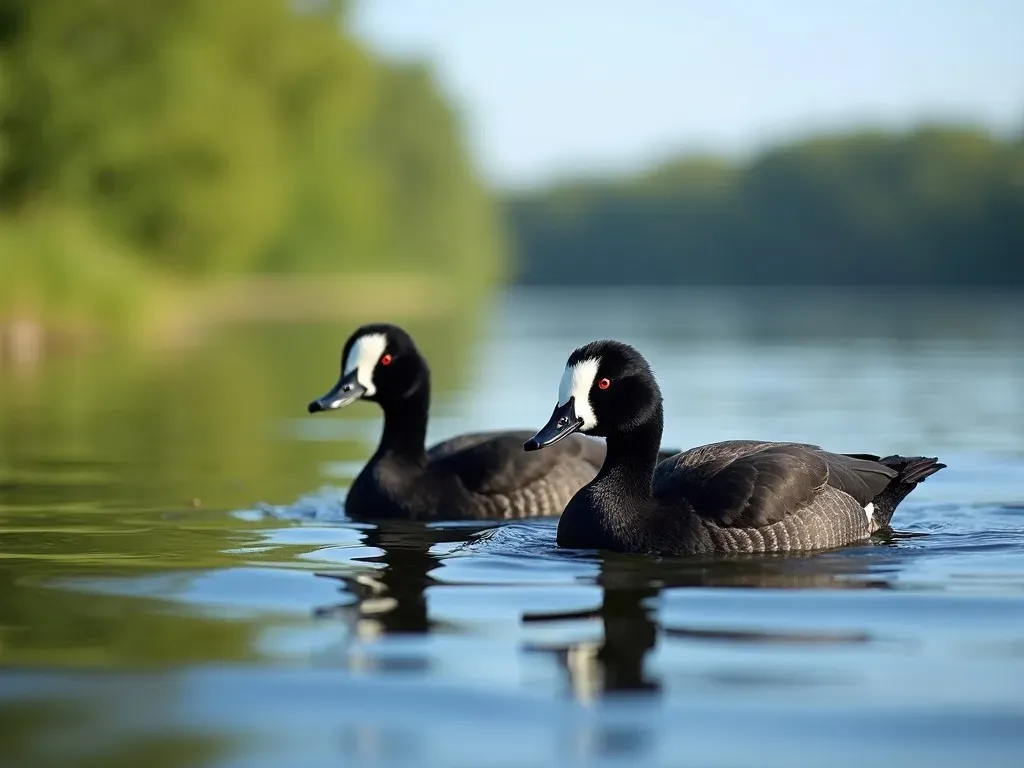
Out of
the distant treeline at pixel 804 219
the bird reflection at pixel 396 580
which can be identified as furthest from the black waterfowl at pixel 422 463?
the distant treeline at pixel 804 219

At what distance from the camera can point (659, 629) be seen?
7078 millimetres

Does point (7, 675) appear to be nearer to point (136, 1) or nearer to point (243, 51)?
point (136, 1)

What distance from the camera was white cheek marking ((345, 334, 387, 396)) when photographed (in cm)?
1190

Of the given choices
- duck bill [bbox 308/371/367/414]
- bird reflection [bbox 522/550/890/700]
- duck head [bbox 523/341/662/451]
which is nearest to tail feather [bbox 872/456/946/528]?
bird reflection [bbox 522/550/890/700]

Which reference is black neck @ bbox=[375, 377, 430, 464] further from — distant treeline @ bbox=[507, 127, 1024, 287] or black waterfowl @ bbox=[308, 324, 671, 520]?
distant treeline @ bbox=[507, 127, 1024, 287]

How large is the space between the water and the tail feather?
0.24 metres

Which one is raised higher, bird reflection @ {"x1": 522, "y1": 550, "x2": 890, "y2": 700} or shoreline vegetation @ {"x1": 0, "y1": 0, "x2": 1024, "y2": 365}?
shoreline vegetation @ {"x1": 0, "y1": 0, "x2": 1024, "y2": 365}

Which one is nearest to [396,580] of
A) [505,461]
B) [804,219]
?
[505,461]

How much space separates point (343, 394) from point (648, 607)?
457 cm

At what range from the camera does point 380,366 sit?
39.5ft

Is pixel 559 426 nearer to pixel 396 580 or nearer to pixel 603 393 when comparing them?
pixel 603 393

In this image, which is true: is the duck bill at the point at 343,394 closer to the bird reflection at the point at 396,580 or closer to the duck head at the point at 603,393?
the bird reflection at the point at 396,580

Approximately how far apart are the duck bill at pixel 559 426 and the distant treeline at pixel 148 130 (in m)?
24.0

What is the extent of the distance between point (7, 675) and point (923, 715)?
3.36m
